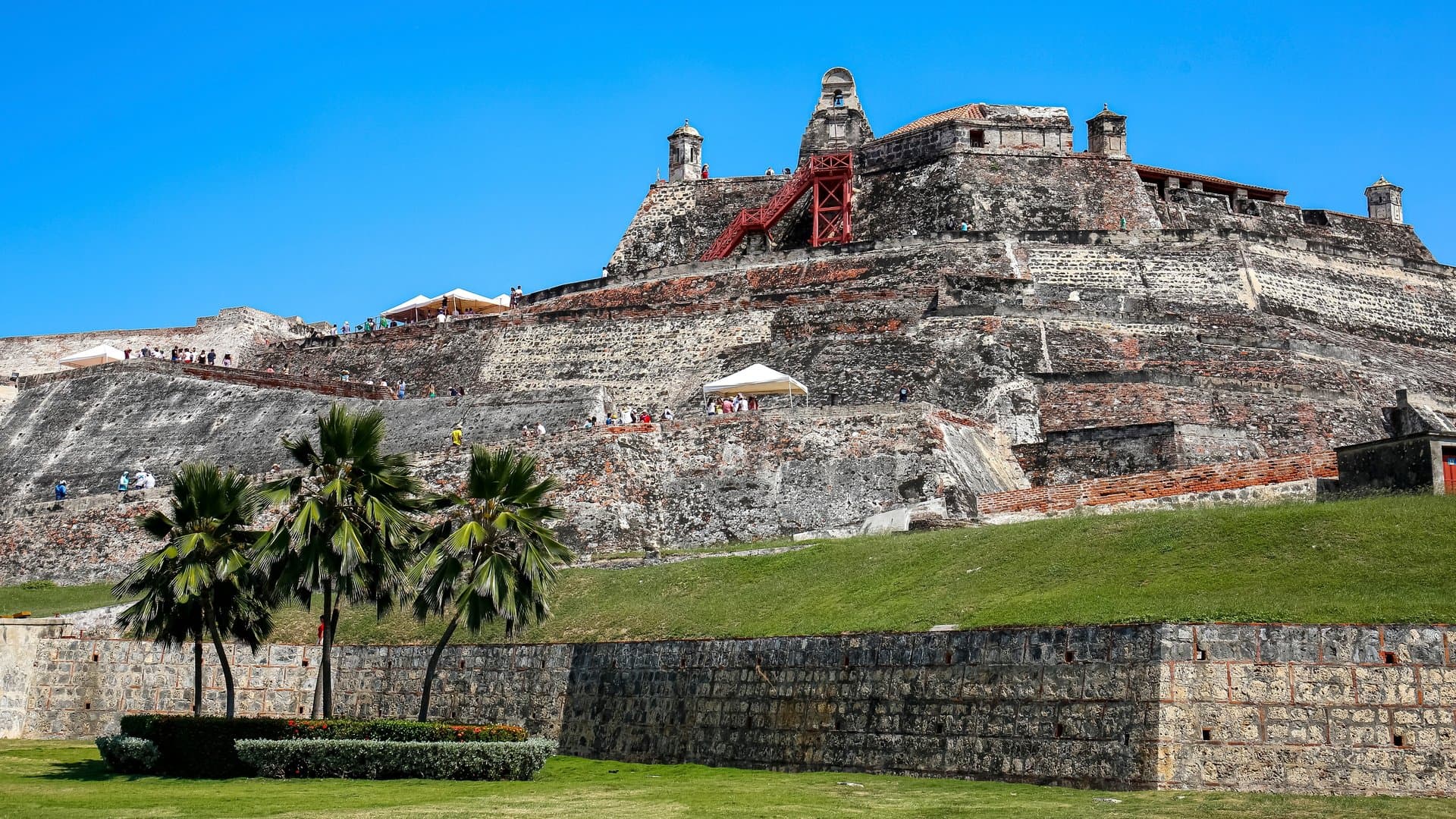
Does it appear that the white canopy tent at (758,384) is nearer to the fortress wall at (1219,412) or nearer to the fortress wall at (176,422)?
the fortress wall at (176,422)

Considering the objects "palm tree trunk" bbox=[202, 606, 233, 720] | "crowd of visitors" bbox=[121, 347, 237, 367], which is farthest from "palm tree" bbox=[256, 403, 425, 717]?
"crowd of visitors" bbox=[121, 347, 237, 367]

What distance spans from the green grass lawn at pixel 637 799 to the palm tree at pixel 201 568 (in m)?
2.67

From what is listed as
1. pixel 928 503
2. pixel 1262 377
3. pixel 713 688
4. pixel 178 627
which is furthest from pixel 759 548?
pixel 1262 377

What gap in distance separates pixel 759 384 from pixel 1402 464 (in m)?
16.5

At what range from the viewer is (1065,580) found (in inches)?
809

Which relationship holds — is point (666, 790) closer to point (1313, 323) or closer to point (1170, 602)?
point (1170, 602)

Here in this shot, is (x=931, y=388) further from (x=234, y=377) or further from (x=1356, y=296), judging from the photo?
(x=234, y=377)

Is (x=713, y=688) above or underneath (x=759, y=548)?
underneath

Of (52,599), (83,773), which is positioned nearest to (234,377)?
(52,599)

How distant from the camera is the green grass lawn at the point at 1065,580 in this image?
17891mm

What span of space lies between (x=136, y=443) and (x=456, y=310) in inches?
570

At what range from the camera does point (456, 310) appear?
54688 millimetres

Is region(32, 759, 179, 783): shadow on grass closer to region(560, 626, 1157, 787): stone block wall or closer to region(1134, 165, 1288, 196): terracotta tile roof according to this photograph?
region(560, 626, 1157, 787): stone block wall

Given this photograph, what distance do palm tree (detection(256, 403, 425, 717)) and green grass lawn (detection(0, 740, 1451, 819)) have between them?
2.84m
